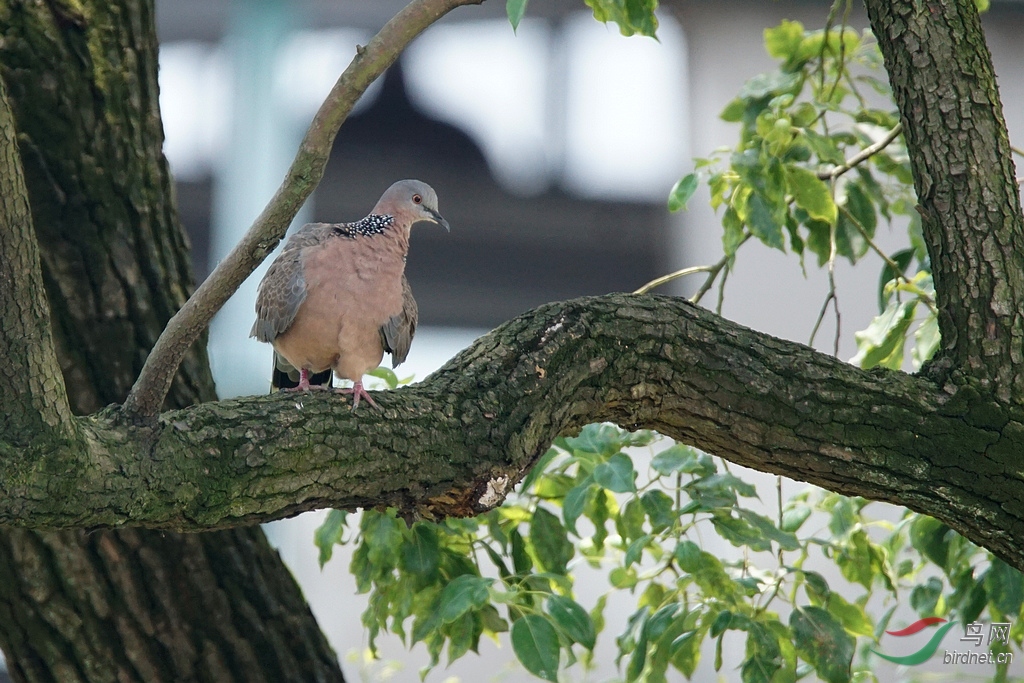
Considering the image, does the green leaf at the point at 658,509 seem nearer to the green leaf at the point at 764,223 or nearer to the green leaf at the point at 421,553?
the green leaf at the point at 421,553

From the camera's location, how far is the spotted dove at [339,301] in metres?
3.17

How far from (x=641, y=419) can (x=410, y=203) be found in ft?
4.12

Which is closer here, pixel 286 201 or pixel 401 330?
pixel 286 201

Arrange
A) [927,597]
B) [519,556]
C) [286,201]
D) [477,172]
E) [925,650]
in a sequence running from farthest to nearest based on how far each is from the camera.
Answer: [477,172] < [925,650] < [927,597] < [519,556] < [286,201]

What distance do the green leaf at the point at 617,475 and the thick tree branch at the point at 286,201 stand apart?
99cm

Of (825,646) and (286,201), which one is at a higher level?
(286,201)

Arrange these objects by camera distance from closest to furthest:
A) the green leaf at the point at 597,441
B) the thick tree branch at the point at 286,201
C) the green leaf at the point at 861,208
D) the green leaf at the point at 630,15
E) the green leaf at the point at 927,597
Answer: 1. the thick tree branch at the point at 286,201
2. the green leaf at the point at 630,15
3. the green leaf at the point at 597,441
4. the green leaf at the point at 927,597
5. the green leaf at the point at 861,208

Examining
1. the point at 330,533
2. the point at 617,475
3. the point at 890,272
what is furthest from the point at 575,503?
the point at 890,272

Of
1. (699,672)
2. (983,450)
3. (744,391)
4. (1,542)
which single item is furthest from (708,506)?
(699,672)

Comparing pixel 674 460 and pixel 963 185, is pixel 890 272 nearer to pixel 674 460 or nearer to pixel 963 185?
pixel 963 185

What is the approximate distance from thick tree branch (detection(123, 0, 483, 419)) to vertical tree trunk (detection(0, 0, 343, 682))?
79 cm

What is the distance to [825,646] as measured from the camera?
2.90 meters

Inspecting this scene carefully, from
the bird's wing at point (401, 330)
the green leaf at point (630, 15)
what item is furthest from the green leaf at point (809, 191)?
the bird's wing at point (401, 330)

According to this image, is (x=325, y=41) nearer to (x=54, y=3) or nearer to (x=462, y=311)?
(x=462, y=311)
